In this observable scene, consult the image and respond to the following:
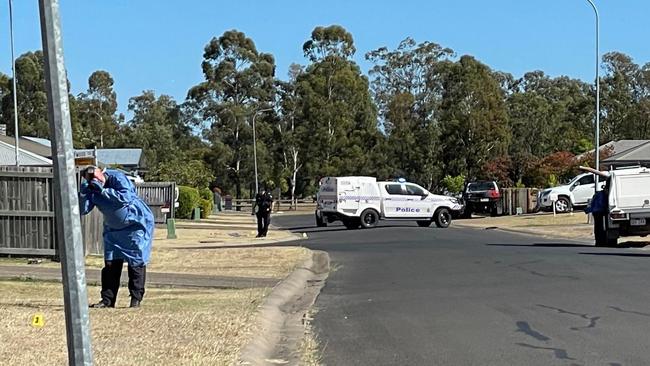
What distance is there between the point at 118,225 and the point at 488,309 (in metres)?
4.64

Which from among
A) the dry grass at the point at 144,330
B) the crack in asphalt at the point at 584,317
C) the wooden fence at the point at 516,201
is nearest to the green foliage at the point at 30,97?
the wooden fence at the point at 516,201

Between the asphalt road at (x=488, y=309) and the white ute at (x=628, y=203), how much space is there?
2131mm

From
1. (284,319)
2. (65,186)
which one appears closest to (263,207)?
(284,319)

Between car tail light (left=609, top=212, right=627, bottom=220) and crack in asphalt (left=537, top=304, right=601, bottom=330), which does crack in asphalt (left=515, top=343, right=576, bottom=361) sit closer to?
crack in asphalt (left=537, top=304, right=601, bottom=330)

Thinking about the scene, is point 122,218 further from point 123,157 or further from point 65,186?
point 123,157

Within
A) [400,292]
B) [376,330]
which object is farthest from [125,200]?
[400,292]

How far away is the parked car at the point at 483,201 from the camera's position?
48.5m

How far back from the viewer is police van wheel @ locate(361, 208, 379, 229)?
1404 inches

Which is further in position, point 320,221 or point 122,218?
point 320,221

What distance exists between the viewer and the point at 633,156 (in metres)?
63.5

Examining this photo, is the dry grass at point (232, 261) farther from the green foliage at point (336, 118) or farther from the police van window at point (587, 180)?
the green foliage at point (336, 118)

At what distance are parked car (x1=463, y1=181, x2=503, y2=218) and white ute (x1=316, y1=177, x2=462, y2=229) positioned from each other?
12.1m

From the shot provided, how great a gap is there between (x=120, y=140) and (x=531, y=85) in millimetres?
46743

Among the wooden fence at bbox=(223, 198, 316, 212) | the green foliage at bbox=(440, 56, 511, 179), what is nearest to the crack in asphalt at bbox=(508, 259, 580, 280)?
the wooden fence at bbox=(223, 198, 316, 212)
